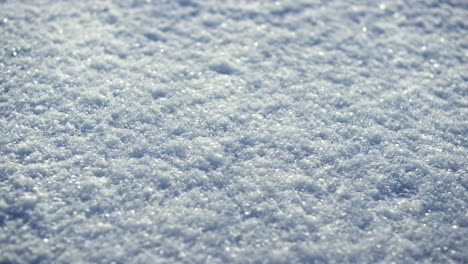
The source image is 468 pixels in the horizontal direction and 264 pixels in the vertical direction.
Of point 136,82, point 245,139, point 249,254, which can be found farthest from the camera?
point 136,82

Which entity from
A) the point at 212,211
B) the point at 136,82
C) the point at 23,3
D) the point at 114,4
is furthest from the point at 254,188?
the point at 23,3

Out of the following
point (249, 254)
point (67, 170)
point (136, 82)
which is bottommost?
point (249, 254)

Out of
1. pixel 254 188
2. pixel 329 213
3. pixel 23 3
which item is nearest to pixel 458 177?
pixel 329 213

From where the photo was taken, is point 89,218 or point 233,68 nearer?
point 89,218

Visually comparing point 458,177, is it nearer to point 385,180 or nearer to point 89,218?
point 385,180

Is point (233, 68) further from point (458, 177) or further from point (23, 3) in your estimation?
point (23, 3)

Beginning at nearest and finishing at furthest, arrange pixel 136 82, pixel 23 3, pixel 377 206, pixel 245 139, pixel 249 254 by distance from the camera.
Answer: pixel 249 254
pixel 377 206
pixel 245 139
pixel 136 82
pixel 23 3

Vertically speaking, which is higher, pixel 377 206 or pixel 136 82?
pixel 136 82
